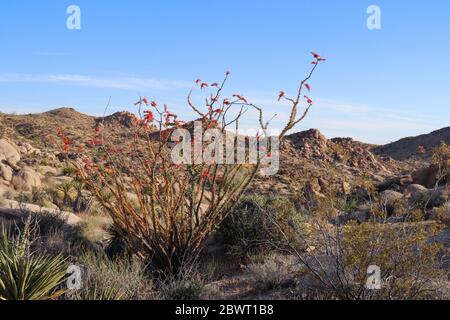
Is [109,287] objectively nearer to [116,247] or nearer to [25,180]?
→ [116,247]

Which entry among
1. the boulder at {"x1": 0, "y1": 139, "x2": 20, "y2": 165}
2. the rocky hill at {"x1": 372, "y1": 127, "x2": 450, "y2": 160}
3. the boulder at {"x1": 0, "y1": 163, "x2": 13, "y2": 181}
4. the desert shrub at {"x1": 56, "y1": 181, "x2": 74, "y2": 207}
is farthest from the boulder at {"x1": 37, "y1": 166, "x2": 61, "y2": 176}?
the rocky hill at {"x1": 372, "y1": 127, "x2": 450, "y2": 160}

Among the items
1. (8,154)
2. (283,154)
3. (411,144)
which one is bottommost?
(8,154)

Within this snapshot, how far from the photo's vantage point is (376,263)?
19.7 feet

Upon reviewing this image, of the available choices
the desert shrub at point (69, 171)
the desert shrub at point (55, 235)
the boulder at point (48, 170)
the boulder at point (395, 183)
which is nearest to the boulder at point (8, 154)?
the boulder at point (48, 170)

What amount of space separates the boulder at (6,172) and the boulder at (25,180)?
6.6 inches

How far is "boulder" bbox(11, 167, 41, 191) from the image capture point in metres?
18.0

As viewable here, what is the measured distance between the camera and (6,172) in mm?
18547

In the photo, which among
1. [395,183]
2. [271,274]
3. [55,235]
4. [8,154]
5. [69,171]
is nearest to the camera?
[271,274]

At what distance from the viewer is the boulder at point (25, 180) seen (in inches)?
708

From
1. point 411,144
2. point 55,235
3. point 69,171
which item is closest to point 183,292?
point 55,235

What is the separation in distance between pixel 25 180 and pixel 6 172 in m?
0.81

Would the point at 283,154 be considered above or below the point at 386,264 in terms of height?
above
